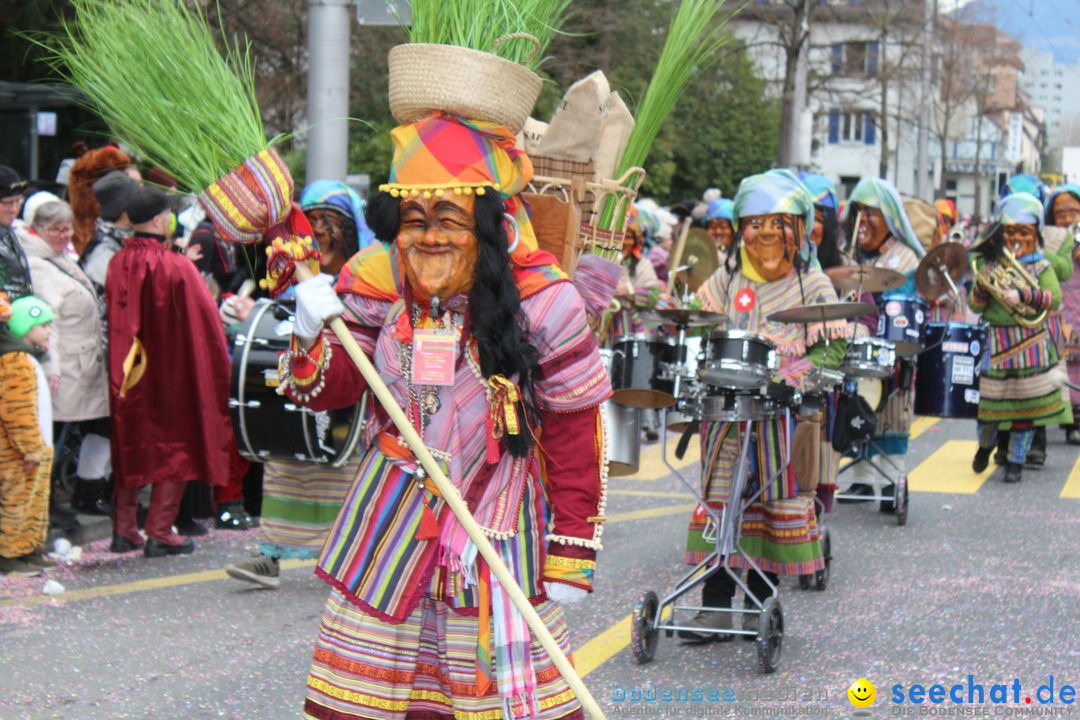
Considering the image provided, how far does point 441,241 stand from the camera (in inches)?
148

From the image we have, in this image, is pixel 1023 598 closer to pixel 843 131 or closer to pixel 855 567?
pixel 855 567

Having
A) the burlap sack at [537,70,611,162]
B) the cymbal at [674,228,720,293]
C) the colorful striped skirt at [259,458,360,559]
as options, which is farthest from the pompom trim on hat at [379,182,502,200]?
the cymbal at [674,228,720,293]

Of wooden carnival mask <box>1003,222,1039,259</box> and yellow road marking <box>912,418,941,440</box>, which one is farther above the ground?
wooden carnival mask <box>1003,222,1039,259</box>

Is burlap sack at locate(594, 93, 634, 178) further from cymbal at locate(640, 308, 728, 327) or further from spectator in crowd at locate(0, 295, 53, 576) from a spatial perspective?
spectator in crowd at locate(0, 295, 53, 576)

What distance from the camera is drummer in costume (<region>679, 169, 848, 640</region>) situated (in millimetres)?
6387

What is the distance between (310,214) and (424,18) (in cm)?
313

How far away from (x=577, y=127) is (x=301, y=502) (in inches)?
117

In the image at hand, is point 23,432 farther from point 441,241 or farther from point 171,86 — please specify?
point 441,241

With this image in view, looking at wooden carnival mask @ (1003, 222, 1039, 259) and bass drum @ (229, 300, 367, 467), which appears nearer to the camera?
bass drum @ (229, 300, 367, 467)

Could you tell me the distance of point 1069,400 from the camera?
13.1m

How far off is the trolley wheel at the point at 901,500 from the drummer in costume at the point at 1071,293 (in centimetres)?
385

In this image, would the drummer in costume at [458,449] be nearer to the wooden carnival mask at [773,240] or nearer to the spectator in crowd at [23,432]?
the wooden carnival mask at [773,240]

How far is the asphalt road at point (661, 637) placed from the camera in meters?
5.74

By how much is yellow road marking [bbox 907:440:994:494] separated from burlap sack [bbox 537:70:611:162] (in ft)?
22.4
